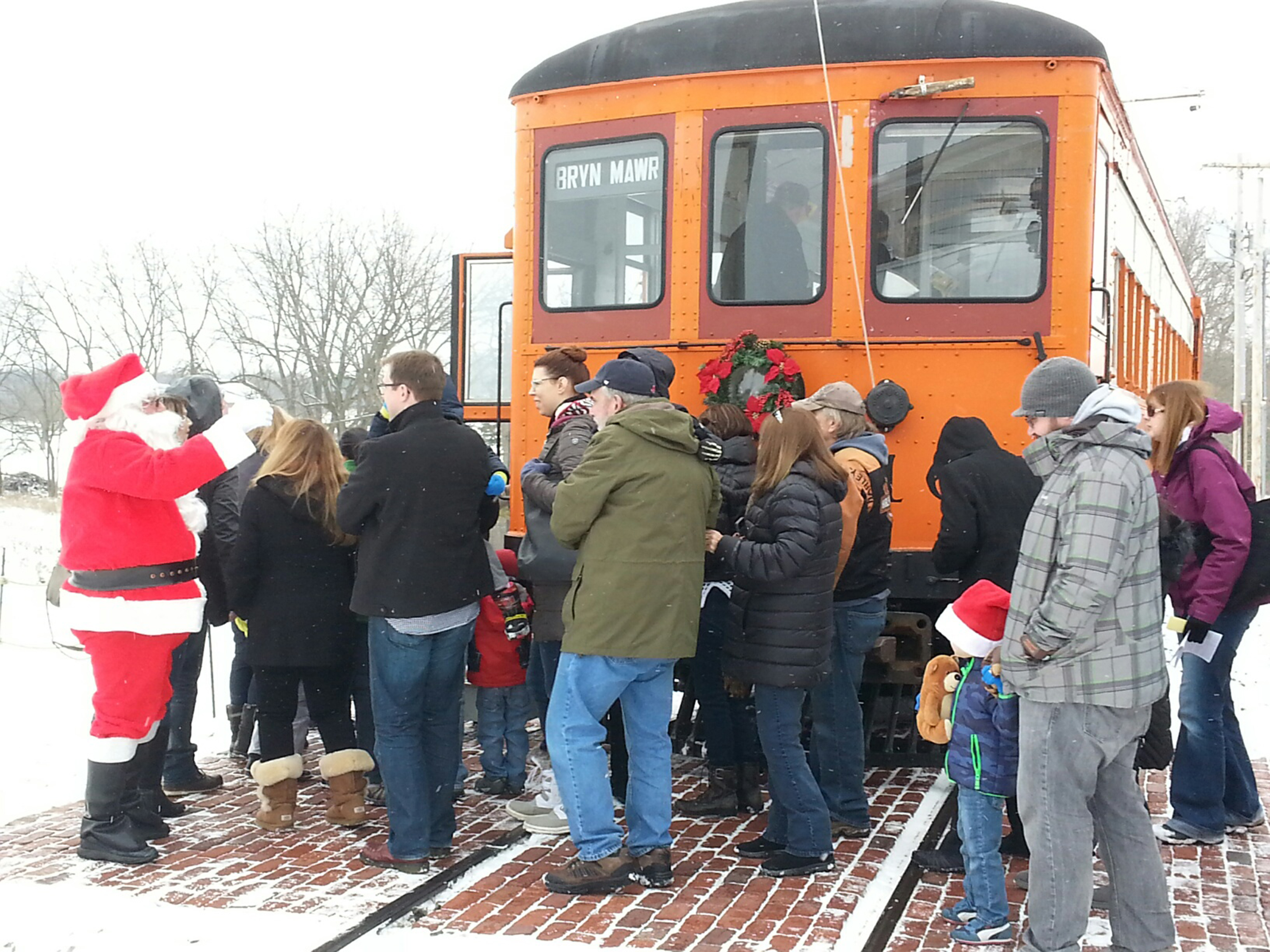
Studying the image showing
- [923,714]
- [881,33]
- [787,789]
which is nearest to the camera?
[923,714]

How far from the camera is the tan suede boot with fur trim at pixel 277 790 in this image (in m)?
5.15

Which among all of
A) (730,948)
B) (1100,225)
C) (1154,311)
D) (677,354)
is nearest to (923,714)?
(730,948)

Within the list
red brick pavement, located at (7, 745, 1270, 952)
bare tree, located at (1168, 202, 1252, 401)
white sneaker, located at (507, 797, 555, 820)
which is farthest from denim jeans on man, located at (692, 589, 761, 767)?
bare tree, located at (1168, 202, 1252, 401)

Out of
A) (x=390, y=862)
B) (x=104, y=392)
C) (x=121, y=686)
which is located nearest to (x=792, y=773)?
(x=390, y=862)

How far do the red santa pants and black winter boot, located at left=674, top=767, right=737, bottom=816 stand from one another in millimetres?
2209

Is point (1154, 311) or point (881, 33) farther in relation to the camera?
point (1154, 311)

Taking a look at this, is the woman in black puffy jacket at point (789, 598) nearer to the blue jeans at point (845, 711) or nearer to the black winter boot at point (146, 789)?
the blue jeans at point (845, 711)

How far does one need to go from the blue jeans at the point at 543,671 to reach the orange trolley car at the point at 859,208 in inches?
57.4

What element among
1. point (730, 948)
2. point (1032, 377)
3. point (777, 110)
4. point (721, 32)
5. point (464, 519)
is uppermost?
point (721, 32)

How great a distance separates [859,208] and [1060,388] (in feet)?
7.76

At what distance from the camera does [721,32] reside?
6160 millimetres

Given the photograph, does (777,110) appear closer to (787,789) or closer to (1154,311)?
(787,789)

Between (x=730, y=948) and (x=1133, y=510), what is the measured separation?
1.78 m

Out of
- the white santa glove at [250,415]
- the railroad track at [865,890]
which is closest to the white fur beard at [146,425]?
the white santa glove at [250,415]
